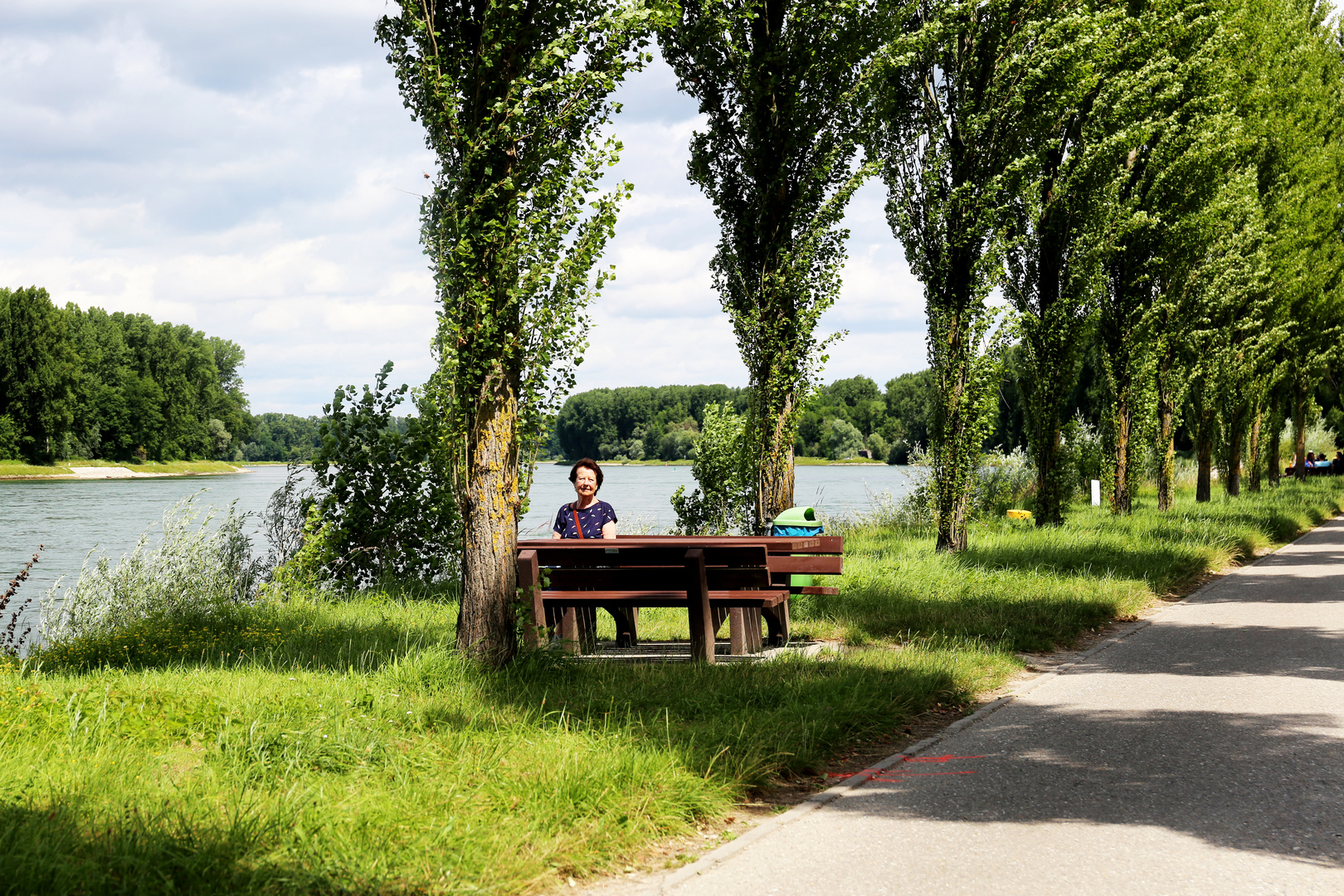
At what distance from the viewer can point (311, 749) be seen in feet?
15.6

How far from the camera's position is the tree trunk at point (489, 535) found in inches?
→ 266

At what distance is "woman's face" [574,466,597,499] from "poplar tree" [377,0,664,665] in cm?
191

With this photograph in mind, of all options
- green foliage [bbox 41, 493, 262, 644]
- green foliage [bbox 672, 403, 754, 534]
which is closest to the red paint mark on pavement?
green foliage [bbox 41, 493, 262, 644]

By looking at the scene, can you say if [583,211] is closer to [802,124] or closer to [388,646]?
[388,646]

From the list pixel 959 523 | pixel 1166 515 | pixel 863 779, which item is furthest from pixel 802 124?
pixel 1166 515

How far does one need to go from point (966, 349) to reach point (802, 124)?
4190mm

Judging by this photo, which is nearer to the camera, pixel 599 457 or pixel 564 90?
pixel 564 90

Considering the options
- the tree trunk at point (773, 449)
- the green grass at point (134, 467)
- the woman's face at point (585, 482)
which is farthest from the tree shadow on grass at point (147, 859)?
the green grass at point (134, 467)

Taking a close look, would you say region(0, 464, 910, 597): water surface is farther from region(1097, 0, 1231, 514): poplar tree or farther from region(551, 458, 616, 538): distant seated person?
region(1097, 0, 1231, 514): poplar tree

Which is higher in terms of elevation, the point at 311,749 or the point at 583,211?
the point at 583,211

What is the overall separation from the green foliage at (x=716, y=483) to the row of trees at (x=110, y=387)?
66.0m

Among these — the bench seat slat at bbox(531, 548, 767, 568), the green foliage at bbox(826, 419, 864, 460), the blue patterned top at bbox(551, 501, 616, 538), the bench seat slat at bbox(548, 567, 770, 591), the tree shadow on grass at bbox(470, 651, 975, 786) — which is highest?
the green foliage at bbox(826, 419, 864, 460)

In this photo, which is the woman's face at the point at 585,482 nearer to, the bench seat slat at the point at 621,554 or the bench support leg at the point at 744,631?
the bench seat slat at the point at 621,554

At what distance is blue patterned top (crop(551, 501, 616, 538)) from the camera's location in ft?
28.8
